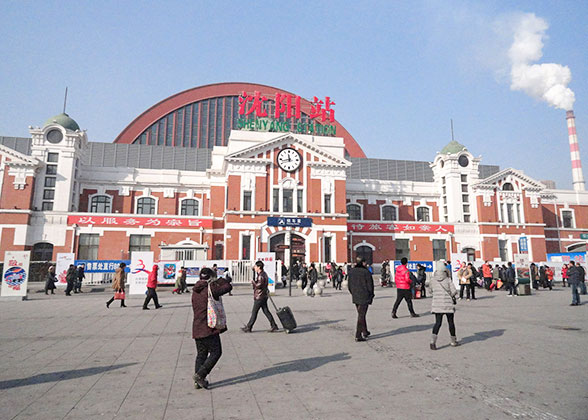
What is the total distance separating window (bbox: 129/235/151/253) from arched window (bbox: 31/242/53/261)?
699cm

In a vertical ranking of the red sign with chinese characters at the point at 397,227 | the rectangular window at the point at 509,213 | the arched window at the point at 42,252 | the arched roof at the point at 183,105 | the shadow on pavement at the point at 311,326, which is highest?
the arched roof at the point at 183,105

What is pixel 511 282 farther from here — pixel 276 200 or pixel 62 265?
pixel 62 265

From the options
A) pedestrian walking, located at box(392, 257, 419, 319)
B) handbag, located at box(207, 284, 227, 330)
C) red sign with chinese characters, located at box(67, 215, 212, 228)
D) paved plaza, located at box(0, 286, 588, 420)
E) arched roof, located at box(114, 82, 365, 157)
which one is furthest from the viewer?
arched roof, located at box(114, 82, 365, 157)

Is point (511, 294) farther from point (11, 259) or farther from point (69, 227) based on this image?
point (69, 227)

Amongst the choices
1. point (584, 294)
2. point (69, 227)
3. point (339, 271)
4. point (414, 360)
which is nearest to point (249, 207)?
point (339, 271)

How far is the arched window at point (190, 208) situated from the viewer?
139 feet

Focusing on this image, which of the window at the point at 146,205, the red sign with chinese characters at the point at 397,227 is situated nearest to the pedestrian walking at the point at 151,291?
the red sign with chinese characters at the point at 397,227

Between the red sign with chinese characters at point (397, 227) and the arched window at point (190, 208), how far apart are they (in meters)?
17.2

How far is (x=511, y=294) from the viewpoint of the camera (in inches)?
811

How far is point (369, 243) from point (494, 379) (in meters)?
34.7

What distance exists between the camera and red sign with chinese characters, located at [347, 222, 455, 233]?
1583 inches

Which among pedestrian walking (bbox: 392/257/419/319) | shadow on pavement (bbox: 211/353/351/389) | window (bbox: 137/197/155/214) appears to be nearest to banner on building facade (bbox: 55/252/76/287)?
window (bbox: 137/197/155/214)

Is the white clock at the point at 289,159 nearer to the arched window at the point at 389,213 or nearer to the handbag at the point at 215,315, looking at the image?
the arched window at the point at 389,213

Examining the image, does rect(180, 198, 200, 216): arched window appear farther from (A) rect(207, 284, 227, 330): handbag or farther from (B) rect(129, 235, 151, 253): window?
(A) rect(207, 284, 227, 330): handbag
